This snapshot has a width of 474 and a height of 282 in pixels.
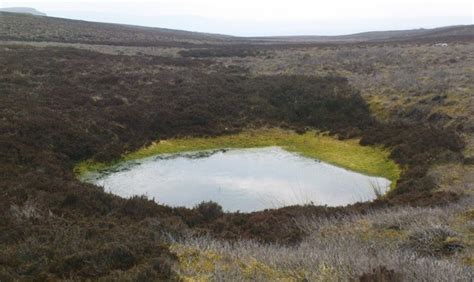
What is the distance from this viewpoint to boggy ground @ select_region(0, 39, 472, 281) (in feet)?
25.5

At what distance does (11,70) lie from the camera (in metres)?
28.0

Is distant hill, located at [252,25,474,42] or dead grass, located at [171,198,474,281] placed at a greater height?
distant hill, located at [252,25,474,42]

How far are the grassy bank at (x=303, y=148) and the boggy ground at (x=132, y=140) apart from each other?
0.55 metres

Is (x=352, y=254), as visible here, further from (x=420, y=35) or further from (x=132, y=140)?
Result: (x=420, y=35)

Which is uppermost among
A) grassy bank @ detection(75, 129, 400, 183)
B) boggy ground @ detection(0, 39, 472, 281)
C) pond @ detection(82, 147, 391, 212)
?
boggy ground @ detection(0, 39, 472, 281)

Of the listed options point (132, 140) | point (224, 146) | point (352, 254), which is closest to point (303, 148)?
point (224, 146)

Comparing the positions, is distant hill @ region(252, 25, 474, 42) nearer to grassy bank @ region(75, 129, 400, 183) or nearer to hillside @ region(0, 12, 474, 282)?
hillside @ region(0, 12, 474, 282)

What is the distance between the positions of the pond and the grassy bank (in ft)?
1.92

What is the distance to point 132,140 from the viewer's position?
69.6ft

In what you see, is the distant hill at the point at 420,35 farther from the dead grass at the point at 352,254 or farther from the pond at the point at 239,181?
the dead grass at the point at 352,254

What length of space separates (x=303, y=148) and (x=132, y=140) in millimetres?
7922

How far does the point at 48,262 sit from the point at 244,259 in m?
3.04

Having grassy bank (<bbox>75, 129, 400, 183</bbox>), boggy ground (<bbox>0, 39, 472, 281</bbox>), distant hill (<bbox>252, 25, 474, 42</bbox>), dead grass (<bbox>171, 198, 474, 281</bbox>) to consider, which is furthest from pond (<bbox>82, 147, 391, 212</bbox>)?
distant hill (<bbox>252, 25, 474, 42</bbox>)

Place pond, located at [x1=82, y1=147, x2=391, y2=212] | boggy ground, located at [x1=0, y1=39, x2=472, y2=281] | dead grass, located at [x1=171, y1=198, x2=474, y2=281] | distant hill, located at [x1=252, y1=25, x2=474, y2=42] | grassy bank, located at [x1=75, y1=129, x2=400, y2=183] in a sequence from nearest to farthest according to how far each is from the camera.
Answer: dead grass, located at [x1=171, y1=198, x2=474, y2=281] < boggy ground, located at [x1=0, y1=39, x2=472, y2=281] < pond, located at [x1=82, y1=147, x2=391, y2=212] < grassy bank, located at [x1=75, y1=129, x2=400, y2=183] < distant hill, located at [x1=252, y1=25, x2=474, y2=42]
